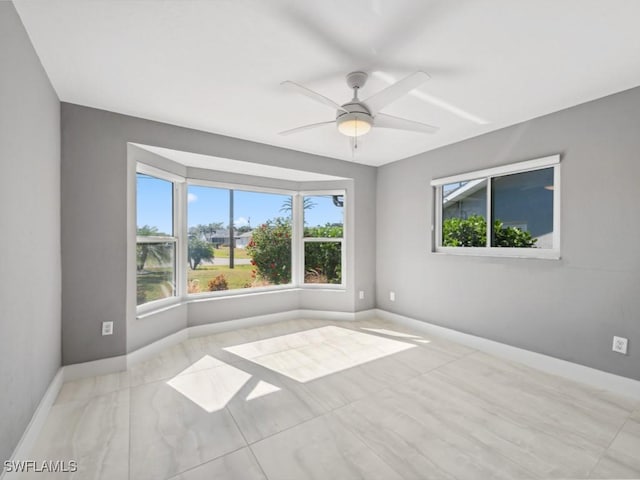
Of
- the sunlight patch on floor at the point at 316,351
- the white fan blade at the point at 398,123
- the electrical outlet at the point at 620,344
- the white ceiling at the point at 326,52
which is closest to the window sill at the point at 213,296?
the sunlight patch on floor at the point at 316,351

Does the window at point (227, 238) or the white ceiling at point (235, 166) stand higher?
the white ceiling at point (235, 166)

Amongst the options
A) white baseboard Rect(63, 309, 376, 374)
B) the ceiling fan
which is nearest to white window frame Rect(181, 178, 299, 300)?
white baseboard Rect(63, 309, 376, 374)

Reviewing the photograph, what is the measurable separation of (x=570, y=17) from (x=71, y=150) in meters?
3.70

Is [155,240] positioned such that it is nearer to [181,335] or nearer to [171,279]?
[171,279]

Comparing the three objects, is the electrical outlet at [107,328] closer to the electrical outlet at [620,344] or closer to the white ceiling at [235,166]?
the white ceiling at [235,166]

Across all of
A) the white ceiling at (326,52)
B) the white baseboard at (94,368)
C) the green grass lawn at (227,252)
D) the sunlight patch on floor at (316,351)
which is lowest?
the sunlight patch on floor at (316,351)

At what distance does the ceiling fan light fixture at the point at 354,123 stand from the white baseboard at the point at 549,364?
267 centimetres

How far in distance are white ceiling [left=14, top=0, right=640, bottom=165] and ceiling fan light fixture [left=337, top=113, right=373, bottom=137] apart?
32cm

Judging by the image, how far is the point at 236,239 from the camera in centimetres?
411

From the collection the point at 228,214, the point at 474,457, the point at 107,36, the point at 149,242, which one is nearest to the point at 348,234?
the point at 228,214

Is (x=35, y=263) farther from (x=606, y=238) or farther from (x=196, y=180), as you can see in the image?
(x=606, y=238)

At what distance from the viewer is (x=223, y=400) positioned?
220cm

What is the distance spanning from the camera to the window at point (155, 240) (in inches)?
120

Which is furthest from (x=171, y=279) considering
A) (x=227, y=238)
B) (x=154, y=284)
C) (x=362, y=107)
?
(x=362, y=107)
